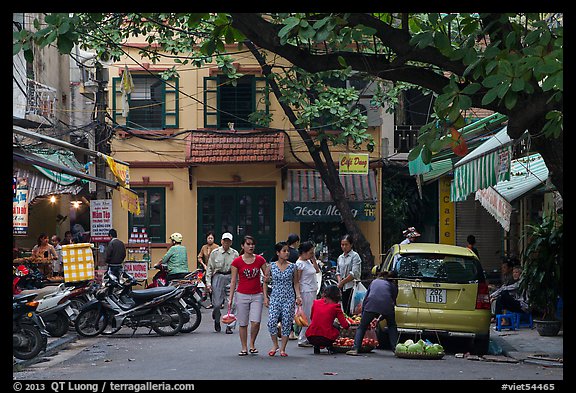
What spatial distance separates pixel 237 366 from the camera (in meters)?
12.6

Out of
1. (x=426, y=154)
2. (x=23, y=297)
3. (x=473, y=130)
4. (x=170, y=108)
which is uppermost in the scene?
(x=170, y=108)

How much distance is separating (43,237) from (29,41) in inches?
499

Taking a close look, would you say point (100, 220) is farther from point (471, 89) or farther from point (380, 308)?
point (471, 89)

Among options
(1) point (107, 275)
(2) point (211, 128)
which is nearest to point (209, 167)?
(2) point (211, 128)

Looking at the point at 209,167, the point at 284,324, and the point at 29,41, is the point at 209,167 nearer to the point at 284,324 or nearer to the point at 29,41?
the point at 284,324

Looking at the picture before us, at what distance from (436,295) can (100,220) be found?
1040 centimetres

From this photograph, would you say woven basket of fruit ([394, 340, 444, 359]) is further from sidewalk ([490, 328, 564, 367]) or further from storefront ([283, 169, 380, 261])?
storefront ([283, 169, 380, 261])

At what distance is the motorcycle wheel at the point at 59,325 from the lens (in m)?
16.7

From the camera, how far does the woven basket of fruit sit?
13.8 metres

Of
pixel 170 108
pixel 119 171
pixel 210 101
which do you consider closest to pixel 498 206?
pixel 119 171

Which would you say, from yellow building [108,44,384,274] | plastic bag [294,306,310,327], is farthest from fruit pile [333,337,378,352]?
yellow building [108,44,384,274]

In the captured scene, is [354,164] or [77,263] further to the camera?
[354,164]

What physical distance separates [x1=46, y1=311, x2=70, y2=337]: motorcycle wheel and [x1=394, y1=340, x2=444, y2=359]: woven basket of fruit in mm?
6108

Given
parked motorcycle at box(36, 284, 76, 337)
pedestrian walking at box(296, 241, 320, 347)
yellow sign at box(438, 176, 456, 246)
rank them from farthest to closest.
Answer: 1. yellow sign at box(438, 176, 456, 246)
2. parked motorcycle at box(36, 284, 76, 337)
3. pedestrian walking at box(296, 241, 320, 347)
